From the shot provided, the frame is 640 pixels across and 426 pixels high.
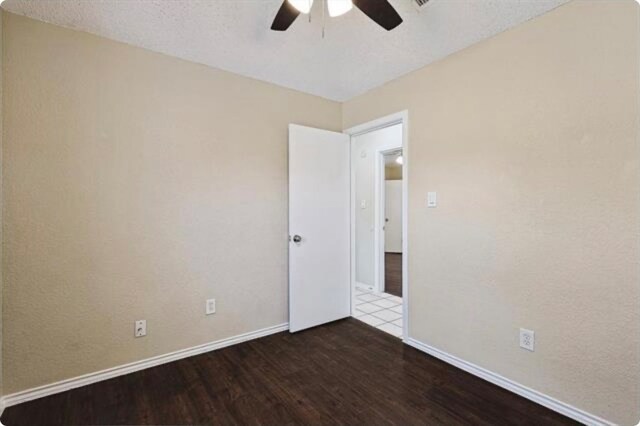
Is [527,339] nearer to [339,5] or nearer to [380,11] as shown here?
[380,11]

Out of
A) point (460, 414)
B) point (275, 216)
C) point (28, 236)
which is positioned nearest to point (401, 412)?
point (460, 414)

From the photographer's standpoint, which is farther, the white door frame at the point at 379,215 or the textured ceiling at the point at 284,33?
the white door frame at the point at 379,215

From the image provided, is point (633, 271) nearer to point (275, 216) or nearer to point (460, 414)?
point (460, 414)

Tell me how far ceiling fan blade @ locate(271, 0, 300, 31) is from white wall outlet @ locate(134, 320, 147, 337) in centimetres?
222

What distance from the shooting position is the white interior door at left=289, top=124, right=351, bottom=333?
2.83m

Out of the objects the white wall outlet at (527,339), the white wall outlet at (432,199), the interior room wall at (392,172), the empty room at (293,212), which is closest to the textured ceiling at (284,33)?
the empty room at (293,212)

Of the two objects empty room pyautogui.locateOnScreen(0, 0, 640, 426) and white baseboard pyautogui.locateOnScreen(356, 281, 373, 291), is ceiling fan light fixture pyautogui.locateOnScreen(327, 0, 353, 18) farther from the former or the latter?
white baseboard pyautogui.locateOnScreen(356, 281, 373, 291)

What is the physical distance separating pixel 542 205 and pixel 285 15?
1861 mm

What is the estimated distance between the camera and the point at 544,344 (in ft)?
5.89

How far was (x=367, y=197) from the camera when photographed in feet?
13.9

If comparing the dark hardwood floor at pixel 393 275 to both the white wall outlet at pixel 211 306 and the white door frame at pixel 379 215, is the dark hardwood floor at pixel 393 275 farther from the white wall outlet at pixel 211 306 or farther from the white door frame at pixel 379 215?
the white wall outlet at pixel 211 306

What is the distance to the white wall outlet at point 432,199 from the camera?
7.83 ft

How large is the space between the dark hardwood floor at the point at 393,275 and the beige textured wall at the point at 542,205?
183cm

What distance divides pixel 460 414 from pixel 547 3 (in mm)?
2467
